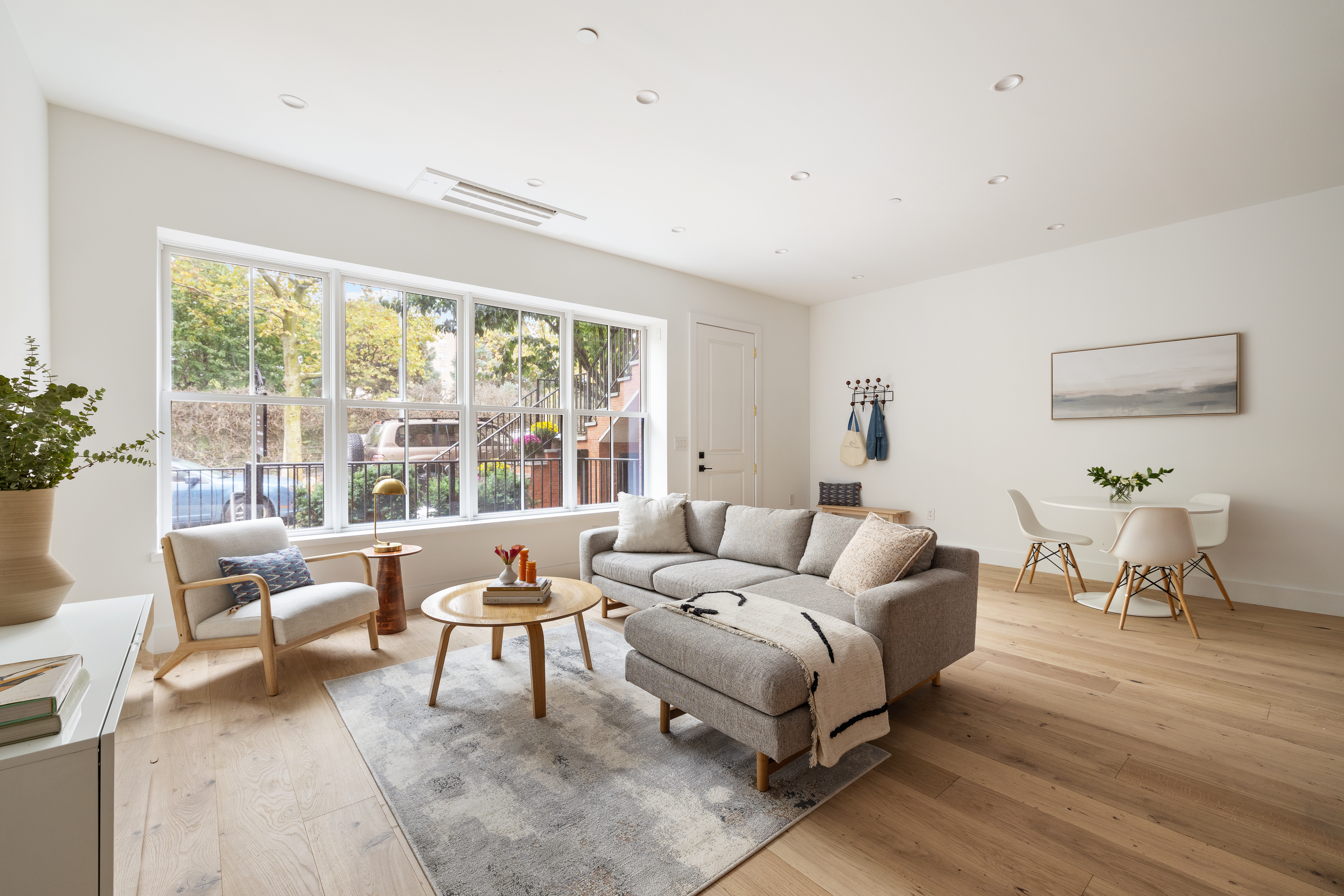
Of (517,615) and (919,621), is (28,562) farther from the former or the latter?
(919,621)

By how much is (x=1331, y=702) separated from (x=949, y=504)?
3.07 m

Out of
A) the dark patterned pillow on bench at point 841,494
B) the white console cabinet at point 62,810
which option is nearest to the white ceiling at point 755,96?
the white console cabinet at point 62,810

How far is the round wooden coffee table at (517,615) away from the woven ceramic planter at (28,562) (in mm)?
A: 1170

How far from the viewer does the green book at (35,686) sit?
0.94 meters

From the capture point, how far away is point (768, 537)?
11.5ft

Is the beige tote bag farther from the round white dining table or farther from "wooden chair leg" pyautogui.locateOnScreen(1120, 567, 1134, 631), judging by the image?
"wooden chair leg" pyautogui.locateOnScreen(1120, 567, 1134, 631)

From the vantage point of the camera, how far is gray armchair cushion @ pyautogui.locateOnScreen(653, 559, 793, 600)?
10.3 ft

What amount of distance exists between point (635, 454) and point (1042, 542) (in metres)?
3.42

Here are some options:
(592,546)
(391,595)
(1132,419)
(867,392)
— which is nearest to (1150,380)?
(1132,419)

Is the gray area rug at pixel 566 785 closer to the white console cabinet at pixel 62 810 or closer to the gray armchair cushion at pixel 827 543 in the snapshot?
the white console cabinet at pixel 62 810

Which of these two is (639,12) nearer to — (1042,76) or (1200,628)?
(1042,76)

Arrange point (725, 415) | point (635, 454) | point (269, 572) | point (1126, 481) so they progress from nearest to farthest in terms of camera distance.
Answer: point (269, 572) → point (1126, 481) → point (635, 454) → point (725, 415)

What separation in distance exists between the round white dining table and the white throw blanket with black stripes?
252cm

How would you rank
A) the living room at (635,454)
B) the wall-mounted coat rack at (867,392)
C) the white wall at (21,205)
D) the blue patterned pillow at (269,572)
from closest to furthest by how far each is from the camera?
1. the living room at (635,454)
2. the white wall at (21,205)
3. the blue patterned pillow at (269,572)
4. the wall-mounted coat rack at (867,392)
